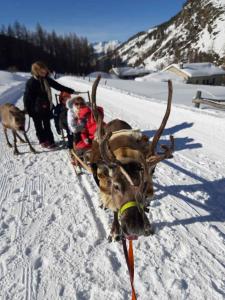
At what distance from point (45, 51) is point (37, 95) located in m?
90.5

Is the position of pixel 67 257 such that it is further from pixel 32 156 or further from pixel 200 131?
pixel 200 131

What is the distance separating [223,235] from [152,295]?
1478 millimetres

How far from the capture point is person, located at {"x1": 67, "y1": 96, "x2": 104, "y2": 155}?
554cm

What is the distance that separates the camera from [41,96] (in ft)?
22.9

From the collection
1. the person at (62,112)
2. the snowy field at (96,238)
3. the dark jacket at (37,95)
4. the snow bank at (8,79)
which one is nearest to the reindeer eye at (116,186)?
the snowy field at (96,238)

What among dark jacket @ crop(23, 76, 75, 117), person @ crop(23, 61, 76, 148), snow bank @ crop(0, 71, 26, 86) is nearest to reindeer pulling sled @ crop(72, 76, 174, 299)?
person @ crop(23, 61, 76, 148)

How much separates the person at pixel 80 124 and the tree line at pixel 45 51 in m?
80.0

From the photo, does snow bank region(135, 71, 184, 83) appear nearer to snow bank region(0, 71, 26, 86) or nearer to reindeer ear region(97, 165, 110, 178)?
snow bank region(0, 71, 26, 86)

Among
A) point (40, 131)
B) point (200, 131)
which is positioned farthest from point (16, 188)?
point (200, 131)

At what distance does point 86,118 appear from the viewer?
18.3ft

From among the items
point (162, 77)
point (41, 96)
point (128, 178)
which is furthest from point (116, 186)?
point (162, 77)

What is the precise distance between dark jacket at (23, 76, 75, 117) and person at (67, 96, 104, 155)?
1325mm

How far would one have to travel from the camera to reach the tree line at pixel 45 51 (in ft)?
259

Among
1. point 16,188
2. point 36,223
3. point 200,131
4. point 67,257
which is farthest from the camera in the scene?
point 200,131
